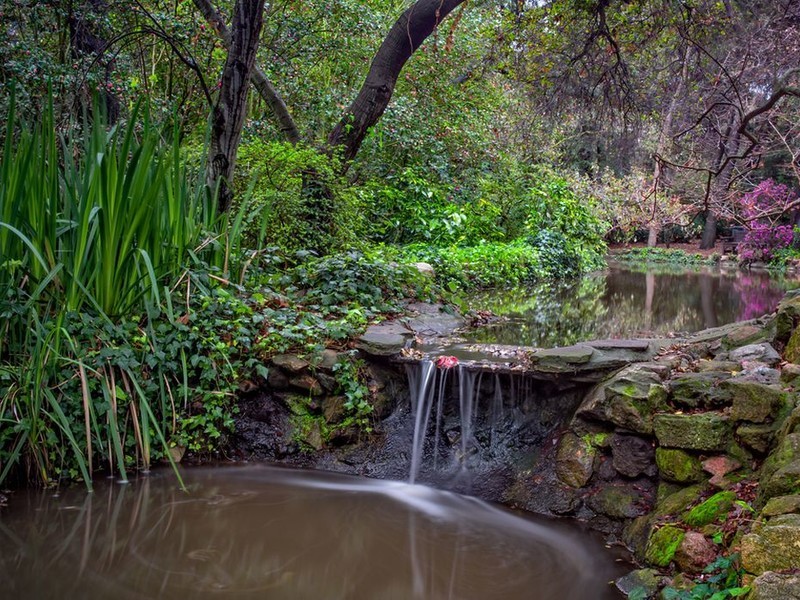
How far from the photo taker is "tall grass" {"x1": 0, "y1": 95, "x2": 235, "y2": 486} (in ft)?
11.5

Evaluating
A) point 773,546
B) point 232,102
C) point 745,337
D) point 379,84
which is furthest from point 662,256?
point 773,546

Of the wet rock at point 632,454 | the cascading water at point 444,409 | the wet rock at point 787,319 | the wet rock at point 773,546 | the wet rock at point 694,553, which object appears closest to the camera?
the wet rock at point 773,546

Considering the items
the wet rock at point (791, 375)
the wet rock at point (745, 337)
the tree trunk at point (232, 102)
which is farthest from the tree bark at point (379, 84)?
the wet rock at point (791, 375)

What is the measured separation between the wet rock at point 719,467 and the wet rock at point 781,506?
26.0 inches

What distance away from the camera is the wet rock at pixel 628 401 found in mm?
3729

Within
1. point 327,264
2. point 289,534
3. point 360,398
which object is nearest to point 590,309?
point 327,264

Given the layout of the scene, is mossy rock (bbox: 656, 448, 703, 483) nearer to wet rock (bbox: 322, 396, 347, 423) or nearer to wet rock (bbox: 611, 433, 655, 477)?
wet rock (bbox: 611, 433, 655, 477)

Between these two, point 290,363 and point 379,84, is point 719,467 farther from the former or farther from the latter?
point 379,84

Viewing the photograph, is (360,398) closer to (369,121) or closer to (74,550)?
(74,550)

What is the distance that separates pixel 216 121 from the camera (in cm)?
540

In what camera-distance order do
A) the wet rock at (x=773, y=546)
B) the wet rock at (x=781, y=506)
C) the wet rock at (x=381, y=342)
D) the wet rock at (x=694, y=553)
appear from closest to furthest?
the wet rock at (x=773, y=546), the wet rock at (x=781, y=506), the wet rock at (x=694, y=553), the wet rock at (x=381, y=342)

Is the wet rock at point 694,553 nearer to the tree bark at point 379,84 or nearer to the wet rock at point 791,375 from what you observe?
the wet rock at point 791,375

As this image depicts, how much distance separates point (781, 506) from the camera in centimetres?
245

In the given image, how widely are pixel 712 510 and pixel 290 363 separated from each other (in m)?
2.67
